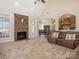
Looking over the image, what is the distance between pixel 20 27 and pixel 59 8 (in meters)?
4.75

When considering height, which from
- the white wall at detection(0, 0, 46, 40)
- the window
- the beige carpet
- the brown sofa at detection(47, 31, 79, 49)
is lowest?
the beige carpet

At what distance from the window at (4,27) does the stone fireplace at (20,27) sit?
0.93m

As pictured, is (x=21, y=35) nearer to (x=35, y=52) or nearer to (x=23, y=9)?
(x=23, y=9)

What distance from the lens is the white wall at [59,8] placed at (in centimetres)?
1127

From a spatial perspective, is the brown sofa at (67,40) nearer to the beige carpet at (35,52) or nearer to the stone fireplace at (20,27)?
the beige carpet at (35,52)

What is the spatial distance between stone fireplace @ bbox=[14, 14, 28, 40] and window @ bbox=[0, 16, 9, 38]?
93 centimetres

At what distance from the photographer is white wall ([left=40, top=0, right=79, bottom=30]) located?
37.0 feet

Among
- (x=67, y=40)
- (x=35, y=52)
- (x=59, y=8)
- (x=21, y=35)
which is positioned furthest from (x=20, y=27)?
(x=35, y=52)

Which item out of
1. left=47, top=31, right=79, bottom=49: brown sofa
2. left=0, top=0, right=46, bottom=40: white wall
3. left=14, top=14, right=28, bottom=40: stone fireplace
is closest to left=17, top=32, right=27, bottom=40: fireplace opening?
left=14, top=14, right=28, bottom=40: stone fireplace

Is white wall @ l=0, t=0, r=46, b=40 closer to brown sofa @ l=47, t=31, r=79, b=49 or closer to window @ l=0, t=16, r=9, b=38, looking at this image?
window @ l=0, t=16, r=9, b=38

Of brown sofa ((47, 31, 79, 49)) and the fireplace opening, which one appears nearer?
brown sofa ((47, 31, 79, 49))

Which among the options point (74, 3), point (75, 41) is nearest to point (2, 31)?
point (75, 41)

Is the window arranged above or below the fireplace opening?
above

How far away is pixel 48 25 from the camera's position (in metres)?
14.3
